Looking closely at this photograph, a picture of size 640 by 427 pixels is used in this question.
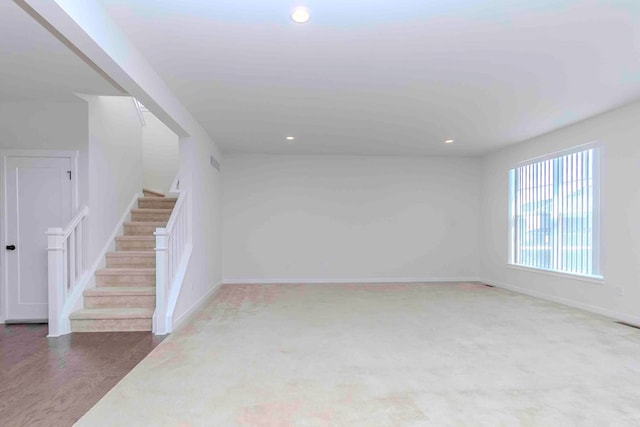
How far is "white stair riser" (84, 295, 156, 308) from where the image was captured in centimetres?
398

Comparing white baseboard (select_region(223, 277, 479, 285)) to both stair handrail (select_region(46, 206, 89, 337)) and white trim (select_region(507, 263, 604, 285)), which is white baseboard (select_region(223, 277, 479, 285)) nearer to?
white trim (select_region(507, 263, 604, 285))

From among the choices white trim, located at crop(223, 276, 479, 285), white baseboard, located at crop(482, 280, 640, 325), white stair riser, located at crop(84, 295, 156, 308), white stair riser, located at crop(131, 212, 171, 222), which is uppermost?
white stair riser, located at crop(131, 212, 171, 222)

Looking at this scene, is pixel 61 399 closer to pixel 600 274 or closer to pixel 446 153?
pixel 600 274

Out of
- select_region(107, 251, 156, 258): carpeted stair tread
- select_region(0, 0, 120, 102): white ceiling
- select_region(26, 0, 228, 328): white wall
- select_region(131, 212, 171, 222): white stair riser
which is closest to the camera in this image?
select_region(26, 0, 228, 328): white wall

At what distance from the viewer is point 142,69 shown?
290 centimetres

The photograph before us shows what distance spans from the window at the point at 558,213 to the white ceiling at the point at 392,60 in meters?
0.69

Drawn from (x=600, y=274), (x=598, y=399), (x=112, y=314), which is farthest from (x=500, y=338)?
(x=112, y=314)

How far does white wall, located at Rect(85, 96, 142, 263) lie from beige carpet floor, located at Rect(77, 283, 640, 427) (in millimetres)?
1708

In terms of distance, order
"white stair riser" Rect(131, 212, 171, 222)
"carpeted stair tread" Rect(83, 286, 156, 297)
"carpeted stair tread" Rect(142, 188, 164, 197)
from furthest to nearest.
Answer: "carpeted stair tread" Rect(142, 188, 164, 197)
"white stair riser" Rect(131, 212, 171, 222)
"carpeted stair tread" Rect(83, 286, 156, 297)

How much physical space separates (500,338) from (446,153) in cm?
428

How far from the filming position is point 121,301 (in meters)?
4.01

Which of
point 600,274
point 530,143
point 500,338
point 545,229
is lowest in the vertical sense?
point 500,338

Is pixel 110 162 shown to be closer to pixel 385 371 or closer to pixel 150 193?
pixel 150 193

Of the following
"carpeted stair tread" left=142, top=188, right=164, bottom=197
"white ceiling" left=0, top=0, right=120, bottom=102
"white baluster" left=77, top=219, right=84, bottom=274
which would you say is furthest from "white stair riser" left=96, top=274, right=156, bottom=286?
"carpeted stair tread" left=142, top=188, right=164, bottom=197
